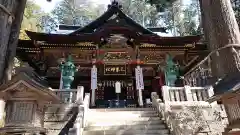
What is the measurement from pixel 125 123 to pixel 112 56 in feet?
22.4

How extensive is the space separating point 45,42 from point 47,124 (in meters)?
6.15

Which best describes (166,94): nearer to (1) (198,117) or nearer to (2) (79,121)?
(1) (198,117)

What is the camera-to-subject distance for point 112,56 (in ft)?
46.3

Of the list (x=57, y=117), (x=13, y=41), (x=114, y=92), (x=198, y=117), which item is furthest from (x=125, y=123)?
(x=114, y=92)

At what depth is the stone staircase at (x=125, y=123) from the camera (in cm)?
716

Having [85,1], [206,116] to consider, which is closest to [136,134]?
[206,116]

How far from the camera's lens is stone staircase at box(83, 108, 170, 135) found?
716 cm

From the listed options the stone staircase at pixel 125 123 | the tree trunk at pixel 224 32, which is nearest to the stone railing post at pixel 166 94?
the stone staircase at pixel 125 123

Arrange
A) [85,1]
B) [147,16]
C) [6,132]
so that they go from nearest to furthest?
1. [6,132]
2. [147,16]
3. [85,1]

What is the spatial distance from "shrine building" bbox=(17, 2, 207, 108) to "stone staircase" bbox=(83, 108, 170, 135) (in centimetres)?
337

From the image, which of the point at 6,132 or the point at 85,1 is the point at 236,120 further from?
the point at 85,1

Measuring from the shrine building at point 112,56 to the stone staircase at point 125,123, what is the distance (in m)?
3.37

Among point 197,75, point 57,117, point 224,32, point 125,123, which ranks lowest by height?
point 125,123

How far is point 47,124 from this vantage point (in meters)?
7.91
